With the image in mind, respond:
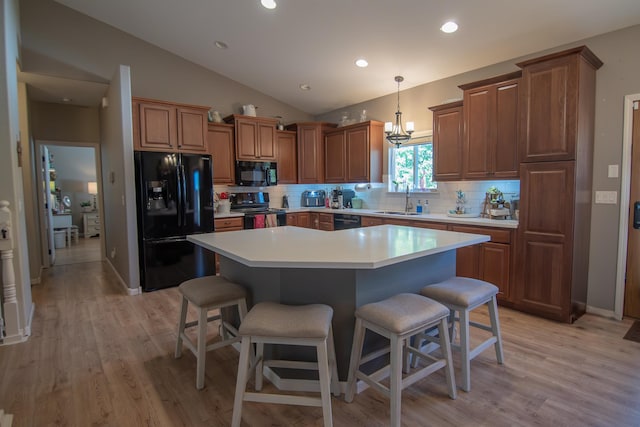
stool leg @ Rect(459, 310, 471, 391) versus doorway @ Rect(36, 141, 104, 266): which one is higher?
doorway @ Rect(36, 141, 104, 266)

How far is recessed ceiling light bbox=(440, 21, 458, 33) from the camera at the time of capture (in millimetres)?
3320

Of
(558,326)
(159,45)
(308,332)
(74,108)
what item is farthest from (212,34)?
(558,326)

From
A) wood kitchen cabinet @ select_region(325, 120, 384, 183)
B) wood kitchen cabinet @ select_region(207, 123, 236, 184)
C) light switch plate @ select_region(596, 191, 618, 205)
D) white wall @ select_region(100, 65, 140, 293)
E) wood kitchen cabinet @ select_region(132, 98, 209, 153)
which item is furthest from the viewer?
wood kitchen cabinet @ select_region(325, 120, 384, 183)

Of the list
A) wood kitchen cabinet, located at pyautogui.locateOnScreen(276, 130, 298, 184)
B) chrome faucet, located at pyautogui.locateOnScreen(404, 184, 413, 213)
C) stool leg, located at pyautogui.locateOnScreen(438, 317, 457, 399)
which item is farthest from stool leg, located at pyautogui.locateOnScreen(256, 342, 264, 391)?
wood kitchen cabinet, located at pyautogui.locateOnScreen(276, 130, 298, 184)

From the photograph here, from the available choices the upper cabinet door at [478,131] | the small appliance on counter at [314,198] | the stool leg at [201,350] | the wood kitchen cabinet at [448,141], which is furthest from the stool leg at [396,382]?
the small appliance on counter at [314,198]

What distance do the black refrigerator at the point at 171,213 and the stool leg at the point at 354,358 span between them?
3.03 m

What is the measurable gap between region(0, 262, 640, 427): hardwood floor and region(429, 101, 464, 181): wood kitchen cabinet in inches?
68.2

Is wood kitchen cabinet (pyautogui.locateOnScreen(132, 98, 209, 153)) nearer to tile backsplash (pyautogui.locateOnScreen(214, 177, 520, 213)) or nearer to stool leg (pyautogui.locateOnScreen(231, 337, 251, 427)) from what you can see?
tile backsplash (pyautogui.locateOnScreen(214, 177, 520, 213))

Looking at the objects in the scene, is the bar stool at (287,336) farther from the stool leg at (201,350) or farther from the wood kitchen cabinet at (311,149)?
the wood kitchen cabinet at (311,149)

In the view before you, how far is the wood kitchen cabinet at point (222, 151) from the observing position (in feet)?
16.7

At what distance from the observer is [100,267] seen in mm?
5582

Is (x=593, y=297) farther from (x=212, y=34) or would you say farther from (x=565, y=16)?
(x=212, y=34)

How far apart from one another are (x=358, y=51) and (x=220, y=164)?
2.50 m

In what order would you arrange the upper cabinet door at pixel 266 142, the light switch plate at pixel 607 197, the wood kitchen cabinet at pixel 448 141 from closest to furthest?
the light switch plate at pixel 607 197
the wood kitchen cabinet at pixel 448 141
the upper cabinet door at pixel 266 142
